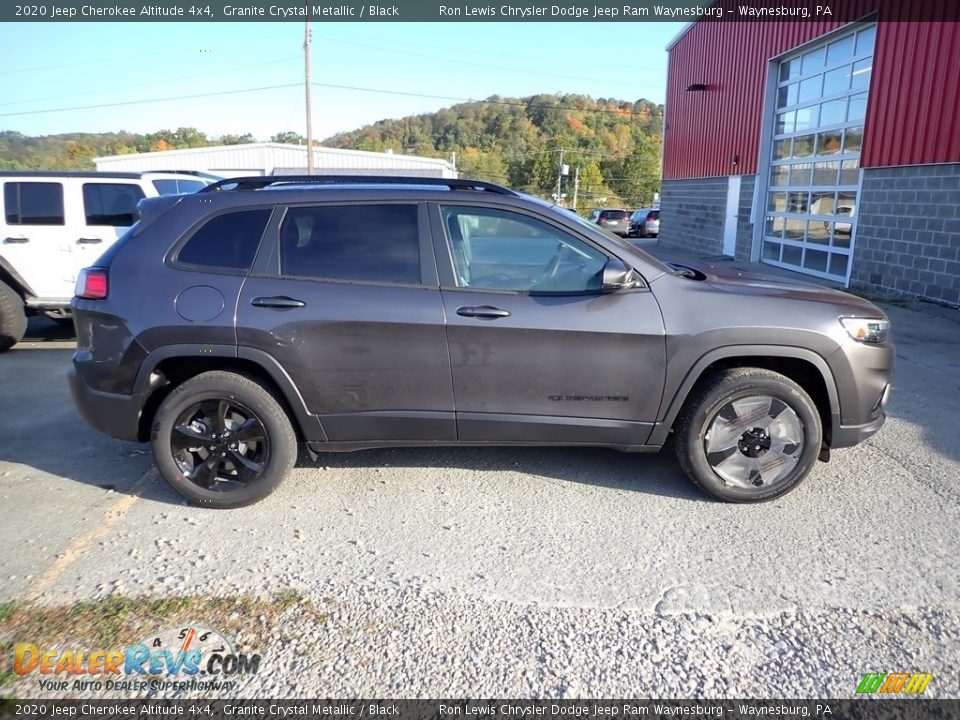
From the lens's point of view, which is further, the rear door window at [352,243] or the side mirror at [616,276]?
the rear door window at [352,243]

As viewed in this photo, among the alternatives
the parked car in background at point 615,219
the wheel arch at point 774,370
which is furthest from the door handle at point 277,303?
the parked car in background at point 615,219

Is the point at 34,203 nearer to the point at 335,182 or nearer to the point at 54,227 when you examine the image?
the point at 54,227

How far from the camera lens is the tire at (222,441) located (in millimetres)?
→ 3662

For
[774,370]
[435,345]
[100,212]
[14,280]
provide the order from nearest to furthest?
1. [435,345]
2. [774,370]
3. [14,280]
4. [100,212]

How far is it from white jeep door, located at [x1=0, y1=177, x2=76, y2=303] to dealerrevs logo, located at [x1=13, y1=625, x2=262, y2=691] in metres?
6.35

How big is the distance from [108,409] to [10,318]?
496 centimetres

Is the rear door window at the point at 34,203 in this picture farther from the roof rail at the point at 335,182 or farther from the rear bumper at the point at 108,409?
the rear bumper at the point at 108,409

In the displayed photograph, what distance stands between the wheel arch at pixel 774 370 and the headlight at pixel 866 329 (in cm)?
24

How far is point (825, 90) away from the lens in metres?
13.3

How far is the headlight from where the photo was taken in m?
3.63

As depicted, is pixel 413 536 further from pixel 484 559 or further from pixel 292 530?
pixel 292 530

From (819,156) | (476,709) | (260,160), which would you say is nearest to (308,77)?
(260,160)

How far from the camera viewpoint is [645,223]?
32.0m

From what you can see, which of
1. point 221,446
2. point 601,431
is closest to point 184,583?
point 221,446
